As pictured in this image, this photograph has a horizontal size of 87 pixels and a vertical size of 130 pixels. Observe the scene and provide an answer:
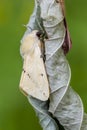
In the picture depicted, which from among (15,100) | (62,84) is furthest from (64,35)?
(15,100)

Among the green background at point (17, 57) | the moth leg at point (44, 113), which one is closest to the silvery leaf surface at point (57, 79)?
the moth leg at point (44, 113)

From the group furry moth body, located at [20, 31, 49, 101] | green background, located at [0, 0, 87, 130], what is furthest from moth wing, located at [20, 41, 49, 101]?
green background, located at [0, 0, 87, 130]

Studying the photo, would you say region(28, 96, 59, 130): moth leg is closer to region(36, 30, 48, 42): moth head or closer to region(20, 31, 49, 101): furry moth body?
region(20, 31, 49, 101): furry moth body

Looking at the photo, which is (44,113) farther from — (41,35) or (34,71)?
(41,35)

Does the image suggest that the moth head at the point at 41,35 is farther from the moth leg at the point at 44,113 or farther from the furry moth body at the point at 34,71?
the moth leg at the point at 44,113

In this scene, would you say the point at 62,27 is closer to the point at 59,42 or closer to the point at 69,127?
the point at 59,42

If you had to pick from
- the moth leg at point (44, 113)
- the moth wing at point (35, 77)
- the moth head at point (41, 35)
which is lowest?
the moth leg at point (44, 113)

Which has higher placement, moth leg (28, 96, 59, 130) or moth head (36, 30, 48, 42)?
moth head (36, 30, 48, 42)
